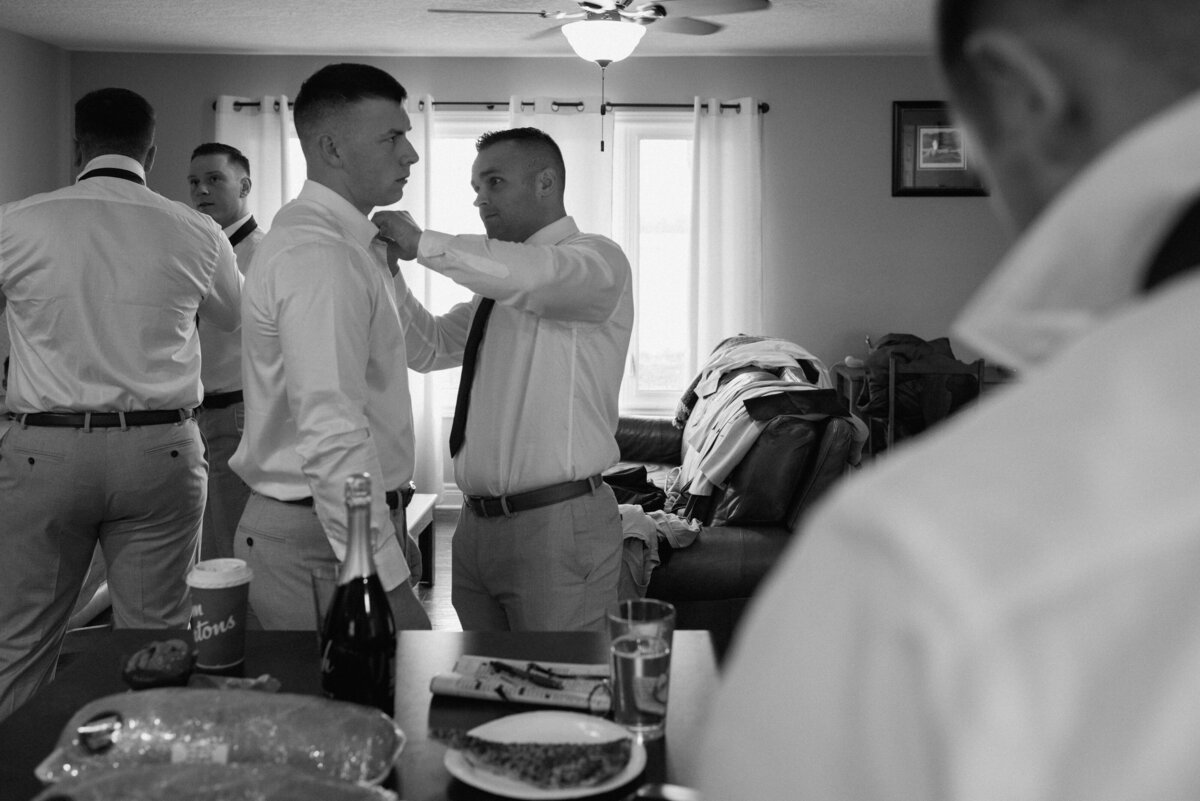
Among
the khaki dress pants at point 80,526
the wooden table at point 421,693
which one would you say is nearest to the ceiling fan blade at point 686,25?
the khaki dress pants at point 80,526

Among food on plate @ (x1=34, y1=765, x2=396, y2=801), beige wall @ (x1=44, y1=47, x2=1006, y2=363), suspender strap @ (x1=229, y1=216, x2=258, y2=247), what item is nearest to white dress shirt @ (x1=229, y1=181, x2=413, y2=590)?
food on plate @ (x1=34, y1=765, x2=396, y2=801)

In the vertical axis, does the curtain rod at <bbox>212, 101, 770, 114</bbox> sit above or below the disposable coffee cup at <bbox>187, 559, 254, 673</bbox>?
above

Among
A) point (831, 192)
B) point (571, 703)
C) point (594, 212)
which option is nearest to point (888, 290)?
point (831, 192)

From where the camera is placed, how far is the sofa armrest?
18.3 feet

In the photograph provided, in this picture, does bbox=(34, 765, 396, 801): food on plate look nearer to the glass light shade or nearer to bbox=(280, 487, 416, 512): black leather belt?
bbox=(280, 487, 416, 512): black leather belt

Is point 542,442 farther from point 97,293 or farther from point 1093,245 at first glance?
point 1093,245

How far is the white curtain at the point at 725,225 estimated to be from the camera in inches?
253

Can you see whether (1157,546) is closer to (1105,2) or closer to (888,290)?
(1105,2)

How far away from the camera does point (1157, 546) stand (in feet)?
0.97

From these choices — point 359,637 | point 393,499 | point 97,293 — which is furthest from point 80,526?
point 359,637

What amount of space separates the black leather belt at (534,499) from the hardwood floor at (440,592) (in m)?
1.28

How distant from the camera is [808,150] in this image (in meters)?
6.54

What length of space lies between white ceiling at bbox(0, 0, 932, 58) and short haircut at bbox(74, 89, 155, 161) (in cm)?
256

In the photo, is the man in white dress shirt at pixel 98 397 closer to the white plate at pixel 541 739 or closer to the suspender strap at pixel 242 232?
the suspender strap at pixel 242 232
